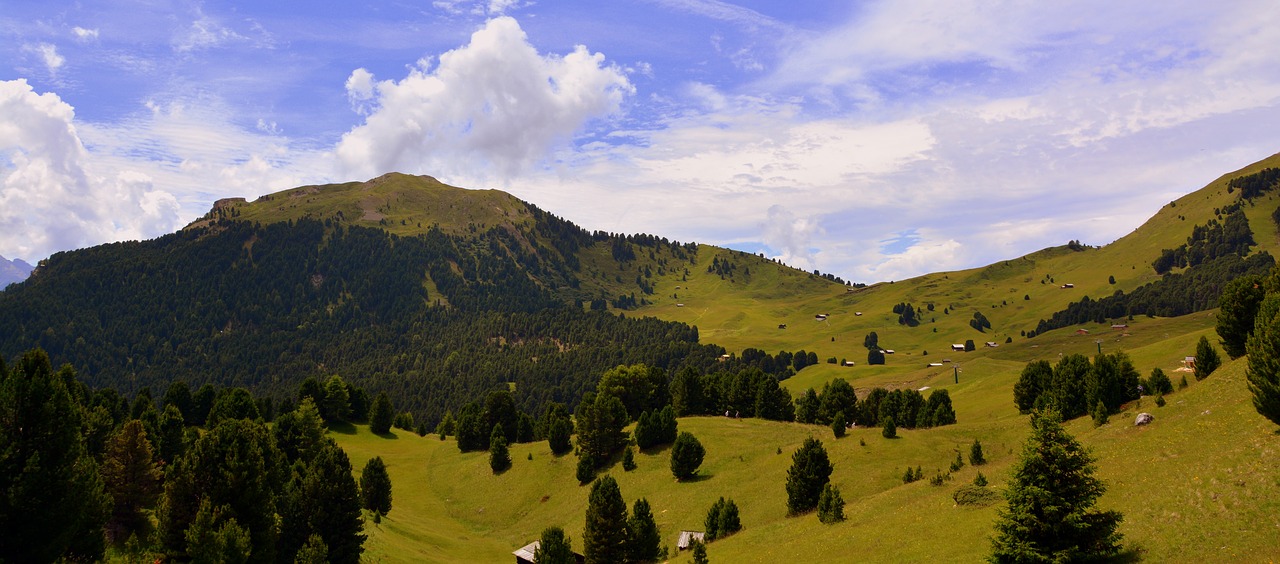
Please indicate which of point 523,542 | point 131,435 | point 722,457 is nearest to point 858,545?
point 722,457

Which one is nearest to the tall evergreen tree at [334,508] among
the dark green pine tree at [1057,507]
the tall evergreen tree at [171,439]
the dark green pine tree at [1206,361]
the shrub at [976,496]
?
the tall evergreen tree at [171,439]

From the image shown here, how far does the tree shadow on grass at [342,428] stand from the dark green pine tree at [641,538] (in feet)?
311

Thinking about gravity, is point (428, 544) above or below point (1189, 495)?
below

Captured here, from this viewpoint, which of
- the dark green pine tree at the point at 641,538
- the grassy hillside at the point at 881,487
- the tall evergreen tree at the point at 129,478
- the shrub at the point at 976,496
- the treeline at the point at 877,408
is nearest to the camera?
the grassy hillside at the point at 881,487

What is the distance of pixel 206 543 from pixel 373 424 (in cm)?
10653

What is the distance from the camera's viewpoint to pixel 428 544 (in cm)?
7625

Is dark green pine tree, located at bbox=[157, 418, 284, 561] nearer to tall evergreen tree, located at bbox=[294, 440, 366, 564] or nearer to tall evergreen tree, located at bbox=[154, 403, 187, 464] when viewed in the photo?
tall evergreen tree, located at bbox=[294, 440, 366, 564]

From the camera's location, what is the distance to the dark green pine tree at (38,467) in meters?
34.4

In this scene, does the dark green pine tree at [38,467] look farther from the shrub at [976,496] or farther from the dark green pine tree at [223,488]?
the shrub at [976,496]

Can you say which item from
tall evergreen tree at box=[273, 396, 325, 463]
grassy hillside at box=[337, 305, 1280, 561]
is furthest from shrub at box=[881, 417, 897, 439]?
tall evergreen tree at box=[273, 396, 325, 463]

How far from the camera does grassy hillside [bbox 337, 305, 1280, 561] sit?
34844 mm

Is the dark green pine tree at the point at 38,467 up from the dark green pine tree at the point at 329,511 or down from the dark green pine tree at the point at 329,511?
up

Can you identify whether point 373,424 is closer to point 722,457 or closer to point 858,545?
point 722,457

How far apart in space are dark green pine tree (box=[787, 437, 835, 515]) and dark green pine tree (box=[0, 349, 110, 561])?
55.7 m
